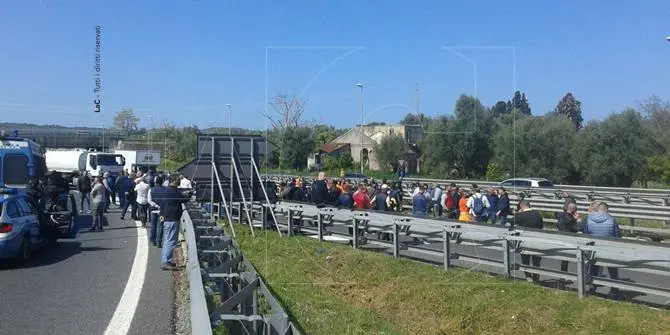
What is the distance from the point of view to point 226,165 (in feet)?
65.1

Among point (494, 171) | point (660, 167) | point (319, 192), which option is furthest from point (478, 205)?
point (660, 167)

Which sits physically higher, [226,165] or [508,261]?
[226,165]

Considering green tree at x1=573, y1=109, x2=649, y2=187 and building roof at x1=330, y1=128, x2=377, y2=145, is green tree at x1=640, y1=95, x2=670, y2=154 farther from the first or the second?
building roof at x1=330, y1=128, x2=377, y2=145

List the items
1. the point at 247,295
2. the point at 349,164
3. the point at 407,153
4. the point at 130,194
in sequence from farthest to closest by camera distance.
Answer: the point at 130,194, the point at 349,164, the point at 407,153, the point at 247,295

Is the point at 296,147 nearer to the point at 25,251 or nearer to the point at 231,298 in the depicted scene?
the point at 25,251

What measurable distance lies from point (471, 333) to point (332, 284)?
306cm

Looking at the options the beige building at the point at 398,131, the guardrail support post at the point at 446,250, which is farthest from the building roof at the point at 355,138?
the guardrail support post at the point at 446,250

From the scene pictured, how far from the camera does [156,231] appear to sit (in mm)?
16875

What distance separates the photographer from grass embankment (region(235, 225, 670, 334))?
8.56 metres

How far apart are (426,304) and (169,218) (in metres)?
5.81

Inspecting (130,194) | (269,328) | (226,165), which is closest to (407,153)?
(226,165)

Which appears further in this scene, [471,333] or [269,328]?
[471,333]

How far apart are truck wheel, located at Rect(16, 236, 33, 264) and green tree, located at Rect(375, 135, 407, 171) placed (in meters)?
7.53

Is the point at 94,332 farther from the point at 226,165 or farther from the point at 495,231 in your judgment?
the point at 226,165
